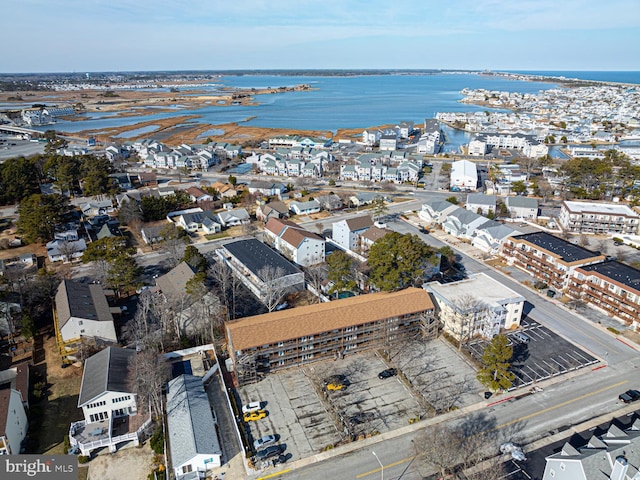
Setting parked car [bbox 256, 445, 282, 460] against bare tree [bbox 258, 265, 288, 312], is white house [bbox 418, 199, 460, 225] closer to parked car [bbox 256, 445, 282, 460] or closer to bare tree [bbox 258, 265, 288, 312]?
bare tree [bbox 258, 265, 288, 312]

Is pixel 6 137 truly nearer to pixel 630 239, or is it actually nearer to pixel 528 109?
pixel 630 239

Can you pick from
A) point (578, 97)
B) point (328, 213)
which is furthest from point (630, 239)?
point (578, 97)

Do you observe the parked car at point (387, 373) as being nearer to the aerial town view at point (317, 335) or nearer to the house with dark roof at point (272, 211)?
the aerial town view at point (317, 335)

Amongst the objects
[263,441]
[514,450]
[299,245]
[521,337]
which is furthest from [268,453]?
[299,245]

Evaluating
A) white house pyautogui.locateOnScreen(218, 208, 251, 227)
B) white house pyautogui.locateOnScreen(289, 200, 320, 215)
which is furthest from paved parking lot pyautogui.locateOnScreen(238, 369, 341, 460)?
white house pyautogui.locateOnScreen(289, 200, 320, 215)

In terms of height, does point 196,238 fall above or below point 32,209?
below

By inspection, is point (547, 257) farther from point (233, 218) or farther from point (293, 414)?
point (233, 218)
